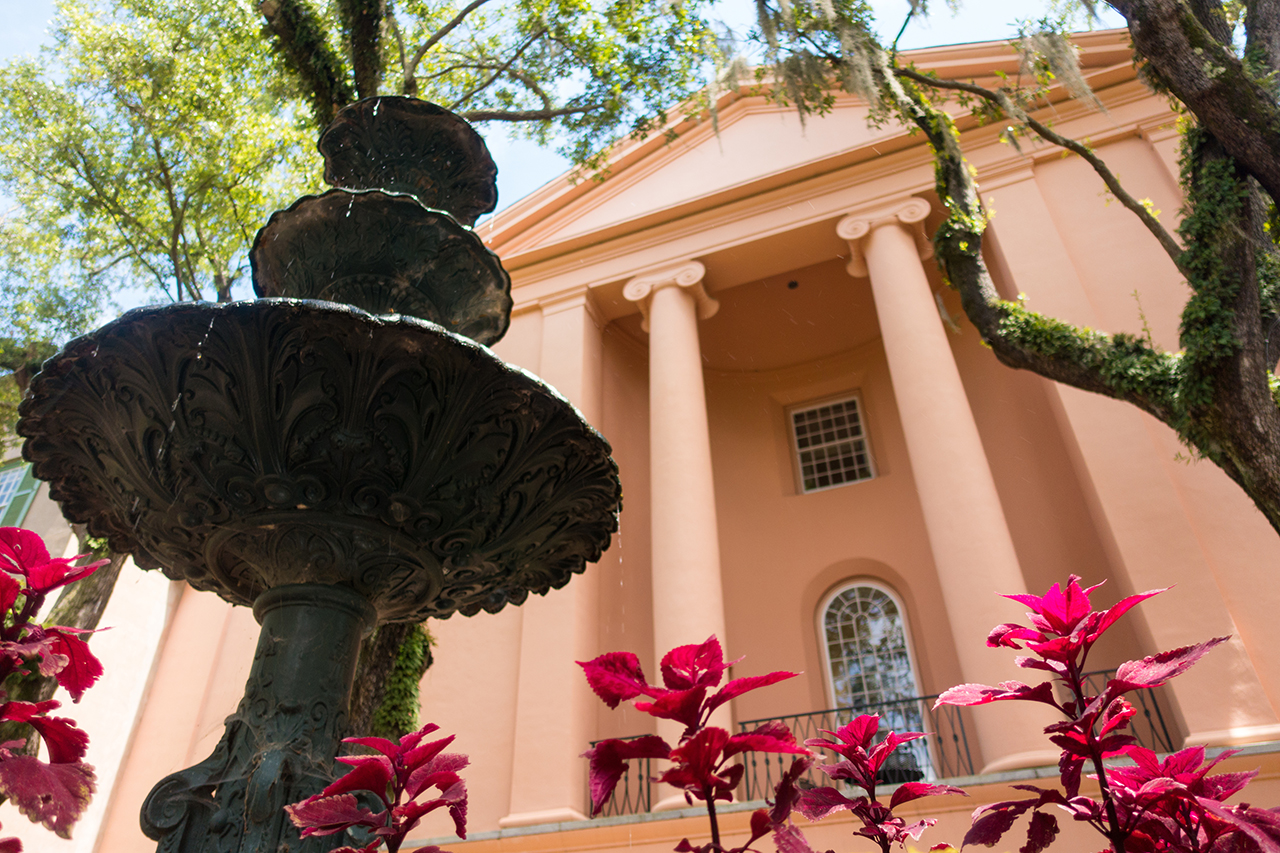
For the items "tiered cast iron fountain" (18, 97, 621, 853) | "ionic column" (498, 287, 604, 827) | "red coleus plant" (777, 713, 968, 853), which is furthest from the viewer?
"ionic column" (498, 287, 604, 827)

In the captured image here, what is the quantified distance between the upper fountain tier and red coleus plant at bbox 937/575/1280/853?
301cm

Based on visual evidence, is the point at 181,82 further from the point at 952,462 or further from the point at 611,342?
the point at 952,462

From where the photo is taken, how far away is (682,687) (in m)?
1.35

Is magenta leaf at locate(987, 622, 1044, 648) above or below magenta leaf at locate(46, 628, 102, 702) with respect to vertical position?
below

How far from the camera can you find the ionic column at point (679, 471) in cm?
891

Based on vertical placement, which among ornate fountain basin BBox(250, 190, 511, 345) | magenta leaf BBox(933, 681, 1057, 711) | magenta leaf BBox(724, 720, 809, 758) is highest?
ornate fountain basin BBox(250, 190, 511, 345)

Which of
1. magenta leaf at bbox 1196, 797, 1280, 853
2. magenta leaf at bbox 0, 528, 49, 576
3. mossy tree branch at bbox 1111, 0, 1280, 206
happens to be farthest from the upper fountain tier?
mossy tree branch at bbox 1111, 0, 1280, 206

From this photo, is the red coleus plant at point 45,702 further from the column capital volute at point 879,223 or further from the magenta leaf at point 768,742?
the column capital volute at point 879,223

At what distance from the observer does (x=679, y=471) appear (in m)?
10.1

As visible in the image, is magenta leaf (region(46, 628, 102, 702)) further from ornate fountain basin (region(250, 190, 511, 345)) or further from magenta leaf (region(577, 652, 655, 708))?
ornate fountain basin (region(250, 190, 511, 345))

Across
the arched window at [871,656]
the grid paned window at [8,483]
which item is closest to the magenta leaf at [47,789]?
the arched window at [871,656]

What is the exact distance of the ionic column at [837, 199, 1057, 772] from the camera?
22.9 ft

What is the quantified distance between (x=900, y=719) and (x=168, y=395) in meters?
9.55

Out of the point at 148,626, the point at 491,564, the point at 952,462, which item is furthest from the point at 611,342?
the point at 491,564
